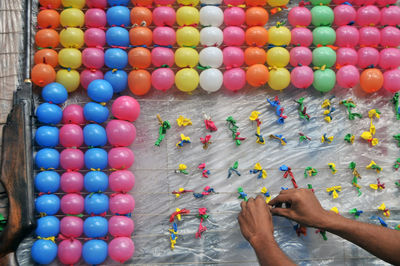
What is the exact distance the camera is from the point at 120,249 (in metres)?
1.54

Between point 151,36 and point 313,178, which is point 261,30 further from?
point 313,178

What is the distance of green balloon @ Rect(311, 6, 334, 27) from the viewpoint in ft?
5.69

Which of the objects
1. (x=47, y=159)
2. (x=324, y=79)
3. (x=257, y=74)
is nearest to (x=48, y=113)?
(x=47, y=159)

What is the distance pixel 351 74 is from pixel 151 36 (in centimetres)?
98

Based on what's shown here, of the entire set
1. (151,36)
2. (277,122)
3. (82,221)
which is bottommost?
(82,221)

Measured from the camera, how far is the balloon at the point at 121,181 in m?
1.57

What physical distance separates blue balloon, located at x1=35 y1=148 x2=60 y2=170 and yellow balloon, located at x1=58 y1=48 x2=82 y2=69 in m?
0.40

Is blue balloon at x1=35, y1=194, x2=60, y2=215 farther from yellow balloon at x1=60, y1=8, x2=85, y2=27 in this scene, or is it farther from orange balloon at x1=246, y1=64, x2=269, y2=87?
orange balloon at x1=246, y1=64, x2=269, y2=87

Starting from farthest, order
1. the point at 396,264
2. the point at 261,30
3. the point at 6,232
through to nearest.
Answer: the point at 261,30 < the point at 6,232 < the point at 396,264

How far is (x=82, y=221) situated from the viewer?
5.24ft

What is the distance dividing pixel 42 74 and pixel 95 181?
542 mm

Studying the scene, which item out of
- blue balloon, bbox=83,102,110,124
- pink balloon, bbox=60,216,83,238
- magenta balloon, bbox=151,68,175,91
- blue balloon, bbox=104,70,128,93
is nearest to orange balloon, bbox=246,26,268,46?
magenta balloon, bbox=151,68,175,91

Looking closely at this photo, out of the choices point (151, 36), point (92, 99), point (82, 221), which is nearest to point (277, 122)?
point (151, 36)

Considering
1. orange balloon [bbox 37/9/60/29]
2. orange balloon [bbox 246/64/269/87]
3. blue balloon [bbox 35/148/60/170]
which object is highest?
orange balloon [bbox 37/9/60/29]
